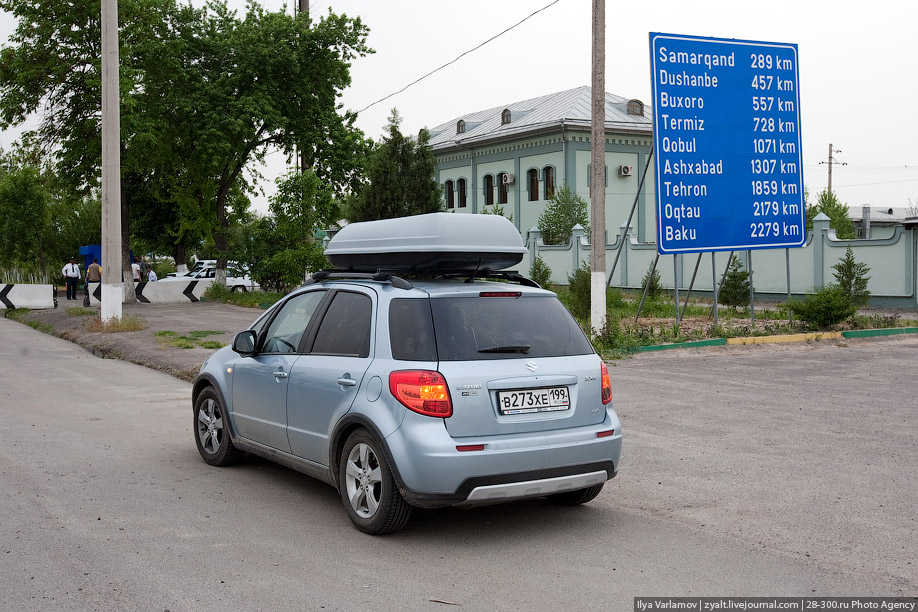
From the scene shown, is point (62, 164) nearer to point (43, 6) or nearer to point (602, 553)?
point (43, 6)

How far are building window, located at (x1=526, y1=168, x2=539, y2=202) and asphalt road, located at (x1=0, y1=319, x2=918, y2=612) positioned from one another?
131 ft

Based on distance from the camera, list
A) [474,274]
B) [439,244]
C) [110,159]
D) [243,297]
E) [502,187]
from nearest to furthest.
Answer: [439,244], [474,274], [110,159], [243,297], [502,187]

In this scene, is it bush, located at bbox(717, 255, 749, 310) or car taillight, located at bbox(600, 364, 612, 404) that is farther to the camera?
bush, located at bbox(717, 255, 749, 310)

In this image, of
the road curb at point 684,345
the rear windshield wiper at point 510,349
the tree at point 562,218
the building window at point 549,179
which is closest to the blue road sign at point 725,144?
the road curb at point 684,345

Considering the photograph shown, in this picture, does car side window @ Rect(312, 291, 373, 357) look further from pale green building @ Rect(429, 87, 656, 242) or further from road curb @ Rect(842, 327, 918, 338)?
pale green building @ Rect(429, 87, 656, 242)

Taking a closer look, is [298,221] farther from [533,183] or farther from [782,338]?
[533,183]

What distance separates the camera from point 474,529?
5582 mm

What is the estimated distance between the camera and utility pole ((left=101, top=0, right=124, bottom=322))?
19.1m

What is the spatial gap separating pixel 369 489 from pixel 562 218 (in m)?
37.4

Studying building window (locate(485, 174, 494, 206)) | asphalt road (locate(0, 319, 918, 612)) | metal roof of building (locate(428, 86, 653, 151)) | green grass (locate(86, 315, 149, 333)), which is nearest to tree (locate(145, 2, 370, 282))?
green grass (locate(86, 315, 149, 333))

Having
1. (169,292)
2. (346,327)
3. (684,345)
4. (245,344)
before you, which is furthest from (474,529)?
(169,292)

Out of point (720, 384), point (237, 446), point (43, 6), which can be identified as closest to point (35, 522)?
point (237, 446)

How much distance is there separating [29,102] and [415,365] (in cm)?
2707

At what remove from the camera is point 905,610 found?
4.15 m
